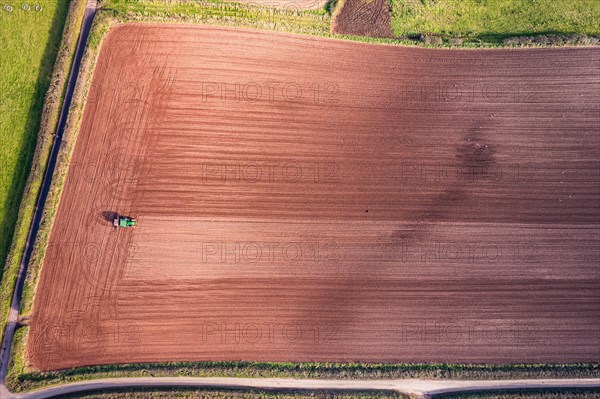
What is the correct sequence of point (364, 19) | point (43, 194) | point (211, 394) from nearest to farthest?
point (211, 394), point (43, 194), point (364, 19)

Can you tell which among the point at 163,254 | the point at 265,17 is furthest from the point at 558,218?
the point at 163,254

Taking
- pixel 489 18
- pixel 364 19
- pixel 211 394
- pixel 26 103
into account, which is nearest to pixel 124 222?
pixel 26 103

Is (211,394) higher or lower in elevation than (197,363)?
lower

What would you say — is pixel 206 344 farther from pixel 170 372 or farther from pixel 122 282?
pixel 122 282

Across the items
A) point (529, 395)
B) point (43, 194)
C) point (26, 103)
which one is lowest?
point (529, 395)

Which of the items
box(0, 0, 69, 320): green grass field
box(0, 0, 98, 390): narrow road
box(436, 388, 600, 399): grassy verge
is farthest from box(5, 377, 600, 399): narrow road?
box(0, 0, 69, 320): green grass field

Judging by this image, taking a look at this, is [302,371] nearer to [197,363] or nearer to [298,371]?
[298,371]

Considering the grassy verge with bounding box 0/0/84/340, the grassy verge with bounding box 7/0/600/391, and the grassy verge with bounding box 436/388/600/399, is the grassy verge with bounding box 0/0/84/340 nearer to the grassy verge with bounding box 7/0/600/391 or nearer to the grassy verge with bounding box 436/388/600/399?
the grassy verge with bounding box 7/0/600/391

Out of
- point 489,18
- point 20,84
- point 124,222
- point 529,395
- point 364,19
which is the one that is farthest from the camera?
point 489,18
